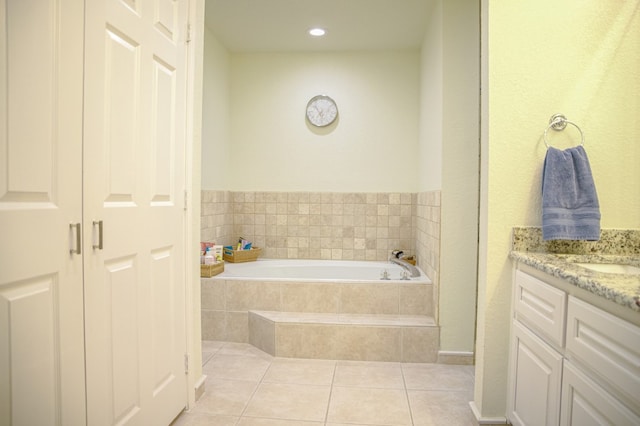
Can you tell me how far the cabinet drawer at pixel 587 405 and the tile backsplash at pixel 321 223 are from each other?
2.54m

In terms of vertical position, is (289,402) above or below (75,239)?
below

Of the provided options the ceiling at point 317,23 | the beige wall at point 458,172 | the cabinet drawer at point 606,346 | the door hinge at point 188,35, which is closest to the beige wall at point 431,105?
the beige wall at point 458,172

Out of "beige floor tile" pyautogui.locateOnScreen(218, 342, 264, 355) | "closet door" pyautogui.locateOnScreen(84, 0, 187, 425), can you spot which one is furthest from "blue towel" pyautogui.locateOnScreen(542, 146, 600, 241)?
"beige floor tile" pyautogui.locateOnScreen(218, 342, 264, 355)

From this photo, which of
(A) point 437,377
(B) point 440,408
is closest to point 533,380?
(B) point 440,408

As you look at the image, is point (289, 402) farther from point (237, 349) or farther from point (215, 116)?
point (215, 116)

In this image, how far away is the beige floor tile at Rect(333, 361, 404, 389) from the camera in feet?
8.14

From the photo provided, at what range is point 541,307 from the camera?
5.14ft

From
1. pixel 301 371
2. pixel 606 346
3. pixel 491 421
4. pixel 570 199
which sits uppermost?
pixel 570 199

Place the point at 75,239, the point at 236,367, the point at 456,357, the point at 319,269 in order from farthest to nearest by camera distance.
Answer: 1. the point at 319,269
2. the point at 456,357
3. the point at 236,367
4. the point at 75,239

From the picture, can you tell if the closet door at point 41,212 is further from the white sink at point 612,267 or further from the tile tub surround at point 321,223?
the tile tub surround at point 321,223

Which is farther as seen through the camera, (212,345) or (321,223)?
(321,223)

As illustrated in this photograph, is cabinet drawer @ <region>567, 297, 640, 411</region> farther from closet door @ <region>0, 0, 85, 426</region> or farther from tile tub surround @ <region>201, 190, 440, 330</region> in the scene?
tile tub surround @ <region>201, 190, 440, 330</region>

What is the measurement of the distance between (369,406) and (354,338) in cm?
68

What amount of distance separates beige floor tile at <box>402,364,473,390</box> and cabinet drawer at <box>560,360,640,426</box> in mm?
1153
